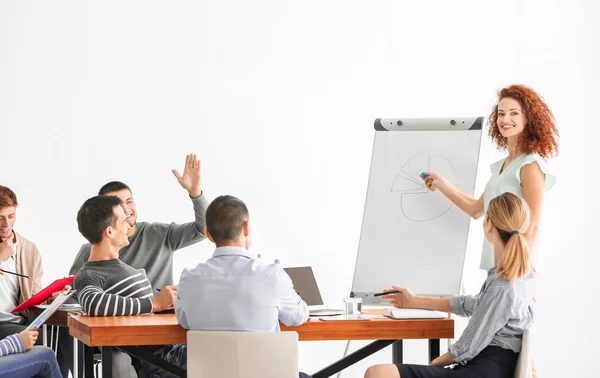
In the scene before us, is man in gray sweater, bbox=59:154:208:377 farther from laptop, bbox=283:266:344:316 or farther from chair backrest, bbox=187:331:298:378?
chair backrest, bbox=187:331:298:378

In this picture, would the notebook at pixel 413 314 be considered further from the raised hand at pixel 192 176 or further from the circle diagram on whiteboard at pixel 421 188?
the raised hand at pixel 192 176

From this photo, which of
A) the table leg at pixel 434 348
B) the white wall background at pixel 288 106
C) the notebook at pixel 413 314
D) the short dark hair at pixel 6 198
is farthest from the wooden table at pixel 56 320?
the table leg at pixel 434 348

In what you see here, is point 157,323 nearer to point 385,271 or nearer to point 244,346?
point 244,346

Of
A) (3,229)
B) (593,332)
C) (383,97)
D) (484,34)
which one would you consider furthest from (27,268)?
(593,332)

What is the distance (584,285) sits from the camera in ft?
17.2

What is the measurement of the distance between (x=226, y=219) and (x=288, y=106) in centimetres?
250

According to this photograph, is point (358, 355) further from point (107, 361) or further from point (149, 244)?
point (149, 244)

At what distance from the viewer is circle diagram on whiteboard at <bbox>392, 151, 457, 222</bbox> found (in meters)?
3.64

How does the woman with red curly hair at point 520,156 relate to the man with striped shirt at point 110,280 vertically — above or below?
above

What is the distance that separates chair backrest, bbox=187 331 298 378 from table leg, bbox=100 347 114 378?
1.44 ft

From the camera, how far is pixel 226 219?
2.67 meters

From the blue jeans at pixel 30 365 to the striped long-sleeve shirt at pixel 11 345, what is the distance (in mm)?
15

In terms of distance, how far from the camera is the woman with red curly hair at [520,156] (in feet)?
10.8

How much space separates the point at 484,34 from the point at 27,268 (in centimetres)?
316
